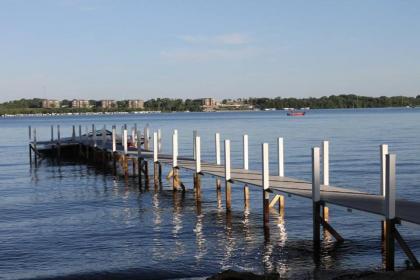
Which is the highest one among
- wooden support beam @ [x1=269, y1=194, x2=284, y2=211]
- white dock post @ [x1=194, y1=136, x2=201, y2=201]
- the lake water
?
white dock post @ [x1=194, y1=136, x2=201, y2=201]

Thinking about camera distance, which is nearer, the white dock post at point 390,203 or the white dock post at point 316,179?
the white dock post at point 390,203

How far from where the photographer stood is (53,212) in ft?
88.5

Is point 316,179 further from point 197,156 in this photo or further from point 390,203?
point 197,156

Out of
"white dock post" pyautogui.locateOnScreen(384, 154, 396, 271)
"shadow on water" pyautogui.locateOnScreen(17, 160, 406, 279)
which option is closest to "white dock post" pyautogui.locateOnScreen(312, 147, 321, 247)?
"shadow on water" pyautogui.locateOnScreen(17, 160, 406, 279)

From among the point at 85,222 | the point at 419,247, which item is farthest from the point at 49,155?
the point at 419,247

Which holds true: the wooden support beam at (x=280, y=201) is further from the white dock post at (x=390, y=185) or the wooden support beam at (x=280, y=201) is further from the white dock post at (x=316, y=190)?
the white dock post at (x=390, y=185)

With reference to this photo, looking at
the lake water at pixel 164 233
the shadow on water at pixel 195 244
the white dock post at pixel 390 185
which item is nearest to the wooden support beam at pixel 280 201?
the shadow on water at pixel 195 244

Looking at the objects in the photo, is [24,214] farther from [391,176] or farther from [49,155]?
[49,155]

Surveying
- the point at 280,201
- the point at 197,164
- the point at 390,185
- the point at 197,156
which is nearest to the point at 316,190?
the point at 390,185

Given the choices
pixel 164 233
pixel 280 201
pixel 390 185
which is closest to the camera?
pixel 390 185

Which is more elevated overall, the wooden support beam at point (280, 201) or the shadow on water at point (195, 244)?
the wooden support beam at point (280, 201)

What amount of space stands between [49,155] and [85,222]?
120 feet

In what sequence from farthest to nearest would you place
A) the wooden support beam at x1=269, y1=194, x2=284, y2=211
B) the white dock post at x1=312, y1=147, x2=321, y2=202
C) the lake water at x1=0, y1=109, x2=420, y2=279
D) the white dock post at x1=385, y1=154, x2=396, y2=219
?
the wooden support beam at x1=269, y1=194, x2=284, y2=211, the white dock post at x1=312, y1=147, x2=321, y2=202, the lake water at x1=0, y1=109, x2=420, y2=279, the white dock post at x1=385, y1=154, x2=396, y2=219

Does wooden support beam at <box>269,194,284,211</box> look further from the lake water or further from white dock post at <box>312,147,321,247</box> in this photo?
white dock post at <box>312,147,321,247</box>
